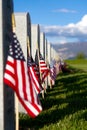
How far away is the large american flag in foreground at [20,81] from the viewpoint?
9125 mm

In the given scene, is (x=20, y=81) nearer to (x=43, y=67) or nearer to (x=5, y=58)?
(x=5, y=58)

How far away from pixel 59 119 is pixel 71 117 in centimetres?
39

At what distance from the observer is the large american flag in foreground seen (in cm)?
912

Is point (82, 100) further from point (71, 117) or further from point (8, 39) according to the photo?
point (8, 39)

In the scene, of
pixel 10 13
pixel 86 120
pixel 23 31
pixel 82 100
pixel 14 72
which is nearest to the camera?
pixel 14 72

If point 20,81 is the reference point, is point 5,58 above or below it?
above

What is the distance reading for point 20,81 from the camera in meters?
9.21

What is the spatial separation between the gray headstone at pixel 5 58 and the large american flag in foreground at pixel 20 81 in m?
0.45

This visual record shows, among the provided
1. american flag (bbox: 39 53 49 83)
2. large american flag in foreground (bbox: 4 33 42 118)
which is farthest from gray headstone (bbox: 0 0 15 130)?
american flag (bbox: 39 53 49 83)

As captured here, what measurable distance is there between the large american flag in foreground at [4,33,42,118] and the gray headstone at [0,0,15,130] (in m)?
0.45

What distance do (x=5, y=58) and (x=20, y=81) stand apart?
89cm

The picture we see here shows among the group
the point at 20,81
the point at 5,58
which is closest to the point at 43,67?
the point at 5,58

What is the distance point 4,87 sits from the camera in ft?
32.4

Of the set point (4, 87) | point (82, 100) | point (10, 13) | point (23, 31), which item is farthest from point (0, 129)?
point (82, 100)
